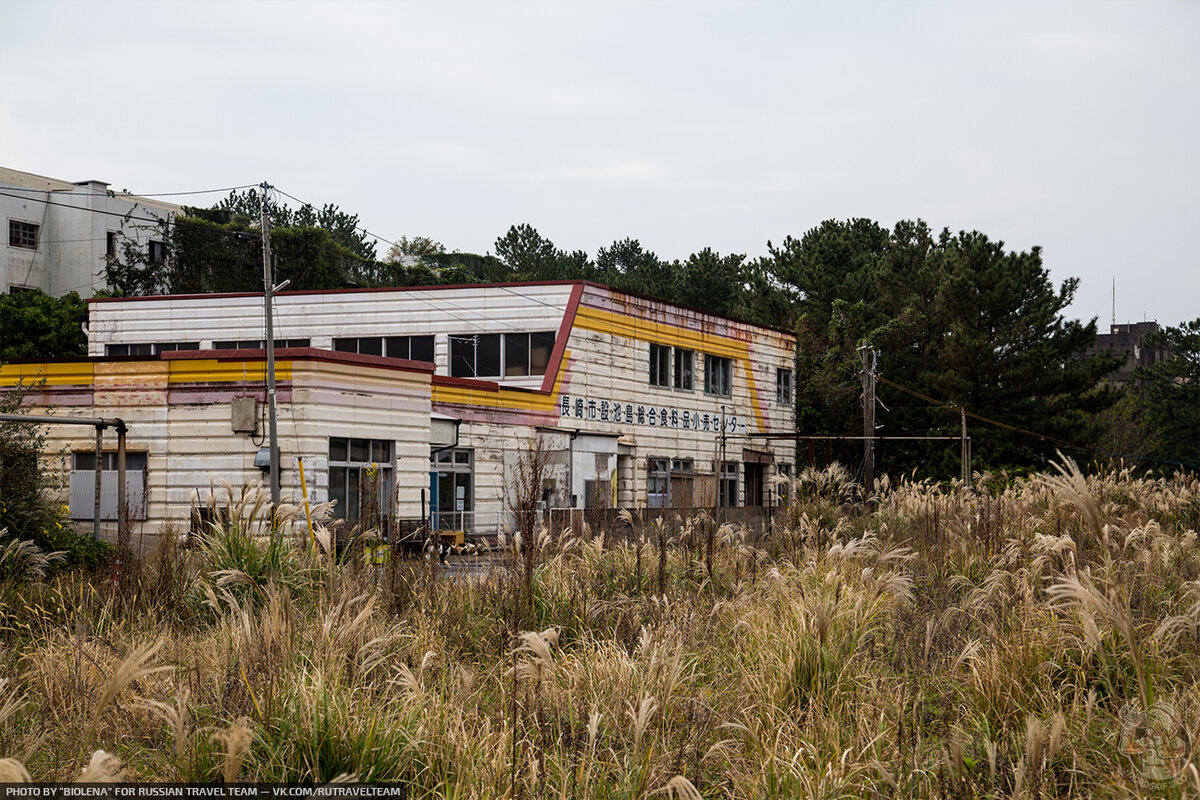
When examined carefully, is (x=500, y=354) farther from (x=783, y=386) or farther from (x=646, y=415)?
(x=783, y=386)

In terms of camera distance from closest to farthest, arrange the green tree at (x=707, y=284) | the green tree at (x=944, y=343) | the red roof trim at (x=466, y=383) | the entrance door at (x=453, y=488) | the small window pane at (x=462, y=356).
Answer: the red roof trim at (x=466, y=383), the entrance door at (x=453, y=488), the small window pane at (x=462, y=356), the green tree at (x=944, y=343), the green tree at (x=707, y=284)

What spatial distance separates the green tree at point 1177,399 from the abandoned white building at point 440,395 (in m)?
23.9

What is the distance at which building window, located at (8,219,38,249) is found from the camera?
53469 millimetres

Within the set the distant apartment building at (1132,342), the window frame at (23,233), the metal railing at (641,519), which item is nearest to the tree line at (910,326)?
the window frame at (23,233)

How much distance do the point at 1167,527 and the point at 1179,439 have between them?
46.6m

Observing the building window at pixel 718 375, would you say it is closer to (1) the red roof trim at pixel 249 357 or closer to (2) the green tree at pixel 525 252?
(1) the red roof trim at pixel 249 357

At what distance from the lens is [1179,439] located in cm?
5494

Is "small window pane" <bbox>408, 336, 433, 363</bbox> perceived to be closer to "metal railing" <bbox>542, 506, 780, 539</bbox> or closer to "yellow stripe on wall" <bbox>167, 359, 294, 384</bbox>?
"yellow stripe on wall" <bbox>167, 359, 294, 384</bbox>

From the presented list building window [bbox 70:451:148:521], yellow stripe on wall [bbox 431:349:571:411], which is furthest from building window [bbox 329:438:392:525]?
yellow stripe on wall [bbox 431:349:571:411]

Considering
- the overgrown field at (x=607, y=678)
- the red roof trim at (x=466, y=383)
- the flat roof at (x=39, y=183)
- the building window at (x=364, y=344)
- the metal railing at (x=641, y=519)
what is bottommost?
the overgrown field at (x=607, y=678)

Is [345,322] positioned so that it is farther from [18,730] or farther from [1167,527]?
[18,730]

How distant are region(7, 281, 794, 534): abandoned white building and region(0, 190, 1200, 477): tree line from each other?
7.45 meters

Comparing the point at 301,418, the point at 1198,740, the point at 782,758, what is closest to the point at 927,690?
the point at 782,758

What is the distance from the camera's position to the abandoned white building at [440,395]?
22516 millimetres
